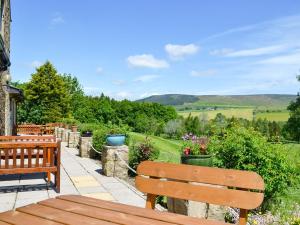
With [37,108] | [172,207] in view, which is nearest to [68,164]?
[172,207]

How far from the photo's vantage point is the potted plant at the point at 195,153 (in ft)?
18.2

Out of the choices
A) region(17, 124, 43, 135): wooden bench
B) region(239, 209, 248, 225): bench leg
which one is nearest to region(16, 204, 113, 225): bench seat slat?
region(239, 209, 248, 225): bench leg

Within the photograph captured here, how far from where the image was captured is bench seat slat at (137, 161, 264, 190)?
111 inches

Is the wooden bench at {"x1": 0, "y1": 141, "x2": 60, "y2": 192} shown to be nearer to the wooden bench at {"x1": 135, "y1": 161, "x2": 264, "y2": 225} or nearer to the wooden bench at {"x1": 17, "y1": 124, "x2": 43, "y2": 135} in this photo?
the wooden bench at {"x1": 135, "y1": 161, "x2": 264, "y2": 225}

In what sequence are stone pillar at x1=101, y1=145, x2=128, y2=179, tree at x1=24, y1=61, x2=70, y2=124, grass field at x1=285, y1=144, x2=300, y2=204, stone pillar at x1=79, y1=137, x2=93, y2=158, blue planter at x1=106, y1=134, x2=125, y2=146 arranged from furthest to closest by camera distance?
tree at x1=24, y1=61, x2=70, y2=124
stone pillar at x1=79, y1=137, x2=93, y2=158
blue planter at x1=106, y1=134, x2=125, y2=146
stone pillar at x1=101, y1=145, x2=128, y2=179
grass field at x1=285, y1=144, x2=300, y2=204

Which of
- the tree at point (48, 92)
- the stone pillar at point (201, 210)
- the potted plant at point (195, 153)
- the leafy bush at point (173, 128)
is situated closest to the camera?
the stone pillar at point (201, 210)

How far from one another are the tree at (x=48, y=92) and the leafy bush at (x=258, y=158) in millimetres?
28805

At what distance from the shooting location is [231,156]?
694 centimetres

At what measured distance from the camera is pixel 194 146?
251 inches

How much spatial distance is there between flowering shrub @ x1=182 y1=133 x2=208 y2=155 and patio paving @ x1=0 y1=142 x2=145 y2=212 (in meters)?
1.14

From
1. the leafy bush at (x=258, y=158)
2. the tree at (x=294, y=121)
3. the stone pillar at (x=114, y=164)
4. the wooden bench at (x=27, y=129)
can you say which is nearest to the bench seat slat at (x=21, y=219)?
the leafy bush at (x=258, y=158)

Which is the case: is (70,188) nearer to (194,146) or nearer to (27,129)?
(194,146)

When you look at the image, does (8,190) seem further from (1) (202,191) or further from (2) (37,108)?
(2) (37,108)

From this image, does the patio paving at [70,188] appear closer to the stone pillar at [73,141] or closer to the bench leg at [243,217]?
the bench leg at [243,217]
